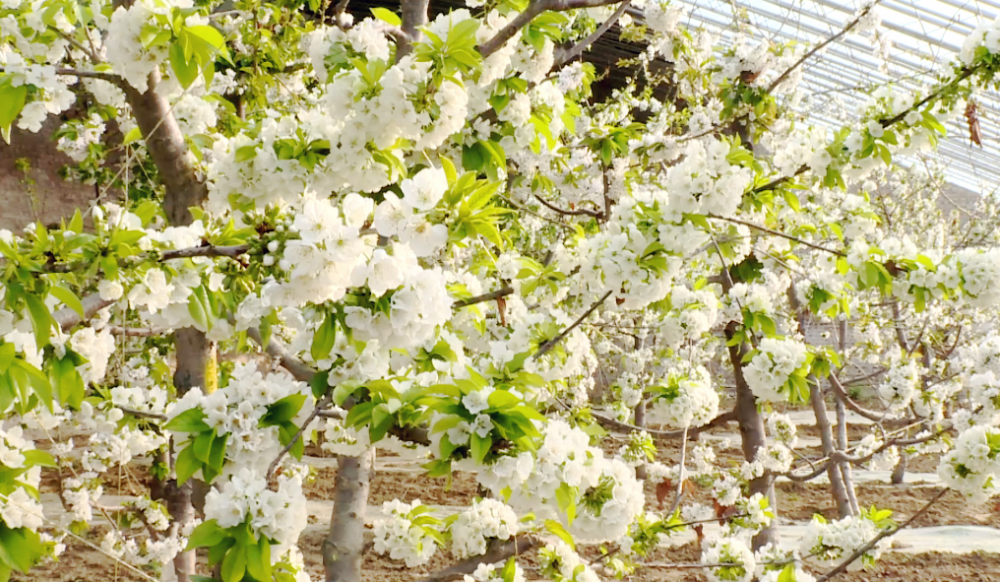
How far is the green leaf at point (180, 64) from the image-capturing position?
3.47 feet

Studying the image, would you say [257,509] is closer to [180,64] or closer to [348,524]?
[180,64]

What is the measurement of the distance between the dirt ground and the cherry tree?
1052 mm

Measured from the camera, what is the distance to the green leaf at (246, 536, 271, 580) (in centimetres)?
96

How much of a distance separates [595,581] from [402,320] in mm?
1024

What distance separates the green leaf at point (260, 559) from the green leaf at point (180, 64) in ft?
2.18

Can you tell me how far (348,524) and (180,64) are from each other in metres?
1.25

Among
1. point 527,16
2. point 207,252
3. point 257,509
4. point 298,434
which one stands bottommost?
point 257,509

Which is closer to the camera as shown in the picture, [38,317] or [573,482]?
[38,317]

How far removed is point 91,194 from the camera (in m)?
7.11

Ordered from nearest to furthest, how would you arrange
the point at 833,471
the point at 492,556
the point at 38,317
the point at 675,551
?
the point at 38,317 → the point at 492,556 → the point at 833,471 → the point at 675,551

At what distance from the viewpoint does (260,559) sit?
0.98 m

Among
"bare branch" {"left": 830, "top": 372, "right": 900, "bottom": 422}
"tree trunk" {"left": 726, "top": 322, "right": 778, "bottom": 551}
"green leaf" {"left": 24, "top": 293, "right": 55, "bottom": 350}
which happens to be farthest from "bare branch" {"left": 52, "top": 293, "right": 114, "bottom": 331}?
"bare branch" {"left": 830, "top": 372, "right": 900, "bottom": 422}

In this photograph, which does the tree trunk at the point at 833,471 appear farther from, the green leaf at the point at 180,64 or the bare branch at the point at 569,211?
the green leaf at the point at 180,64

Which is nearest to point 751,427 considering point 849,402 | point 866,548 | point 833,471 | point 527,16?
point 849,402
